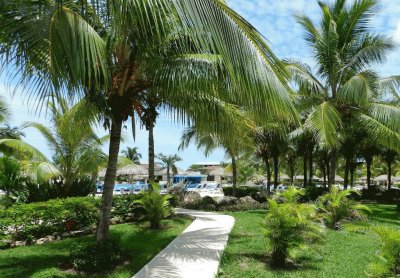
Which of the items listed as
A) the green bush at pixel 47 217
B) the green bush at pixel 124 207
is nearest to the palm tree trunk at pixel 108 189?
the green bush at pixel 47 217

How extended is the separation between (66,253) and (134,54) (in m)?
4.54

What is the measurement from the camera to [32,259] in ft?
25.9

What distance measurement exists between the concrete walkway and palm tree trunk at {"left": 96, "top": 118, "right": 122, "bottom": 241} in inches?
47.7

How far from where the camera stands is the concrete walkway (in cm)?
675

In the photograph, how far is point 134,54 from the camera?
7.66m

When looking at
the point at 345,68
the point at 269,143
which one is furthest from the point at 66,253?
the point at 269,143

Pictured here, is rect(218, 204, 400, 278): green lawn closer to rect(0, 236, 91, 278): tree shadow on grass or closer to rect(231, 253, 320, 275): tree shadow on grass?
rect(231, 253, 320, 275): tree shadow on grass

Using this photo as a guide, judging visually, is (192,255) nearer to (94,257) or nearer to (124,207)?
(94,257)

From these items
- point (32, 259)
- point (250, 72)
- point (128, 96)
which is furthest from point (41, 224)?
point (250, 72)

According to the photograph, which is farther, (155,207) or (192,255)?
(155,207)

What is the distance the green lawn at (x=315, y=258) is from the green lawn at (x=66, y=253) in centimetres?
169

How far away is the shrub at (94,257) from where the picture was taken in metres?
7.04

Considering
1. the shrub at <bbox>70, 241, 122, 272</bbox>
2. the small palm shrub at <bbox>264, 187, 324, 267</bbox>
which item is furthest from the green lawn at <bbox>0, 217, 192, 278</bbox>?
→ the small palm shrub at <bbox>264, 187, 324, 267</bbox>

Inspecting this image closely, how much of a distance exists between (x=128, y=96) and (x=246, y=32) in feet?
15.8
